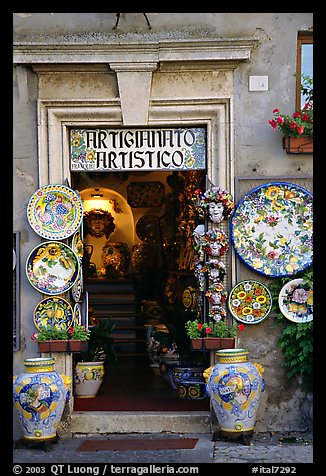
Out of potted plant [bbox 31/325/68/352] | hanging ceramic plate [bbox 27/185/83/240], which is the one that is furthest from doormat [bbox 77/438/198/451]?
hanging ceramic plate [bbox 27/185/83/240]

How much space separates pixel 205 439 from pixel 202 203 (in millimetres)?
2248

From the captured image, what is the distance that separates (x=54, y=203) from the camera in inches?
349

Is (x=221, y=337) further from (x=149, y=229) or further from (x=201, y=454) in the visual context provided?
(x=149, y=229)

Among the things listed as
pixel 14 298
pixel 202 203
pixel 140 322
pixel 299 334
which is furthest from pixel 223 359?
pixel 140 322

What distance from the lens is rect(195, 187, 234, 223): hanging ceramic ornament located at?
8.65 m

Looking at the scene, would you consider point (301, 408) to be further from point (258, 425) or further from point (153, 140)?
point (153, 140)

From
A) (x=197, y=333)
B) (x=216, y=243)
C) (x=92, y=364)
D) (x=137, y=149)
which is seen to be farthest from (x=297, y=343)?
(x=137, y=149)

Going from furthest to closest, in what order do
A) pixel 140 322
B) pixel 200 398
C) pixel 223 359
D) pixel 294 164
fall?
1. pixel 140 322
2. pixel 200 398
3. pixel 294 164
4. pixel 223 359

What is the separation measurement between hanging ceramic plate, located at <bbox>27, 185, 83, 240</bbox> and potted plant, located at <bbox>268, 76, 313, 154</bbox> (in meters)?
2.08

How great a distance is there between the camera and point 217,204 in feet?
28.5

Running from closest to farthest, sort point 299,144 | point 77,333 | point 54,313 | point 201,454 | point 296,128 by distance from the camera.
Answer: point 201,454, point 296,128, point 299,144, point 77,333, point 54,313

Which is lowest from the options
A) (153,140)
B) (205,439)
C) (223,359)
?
(205,439)

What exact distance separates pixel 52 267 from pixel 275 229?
7.27 ft

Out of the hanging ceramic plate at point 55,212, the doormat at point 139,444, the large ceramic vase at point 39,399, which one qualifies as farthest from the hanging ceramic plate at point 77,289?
the doormat at point 139,444
